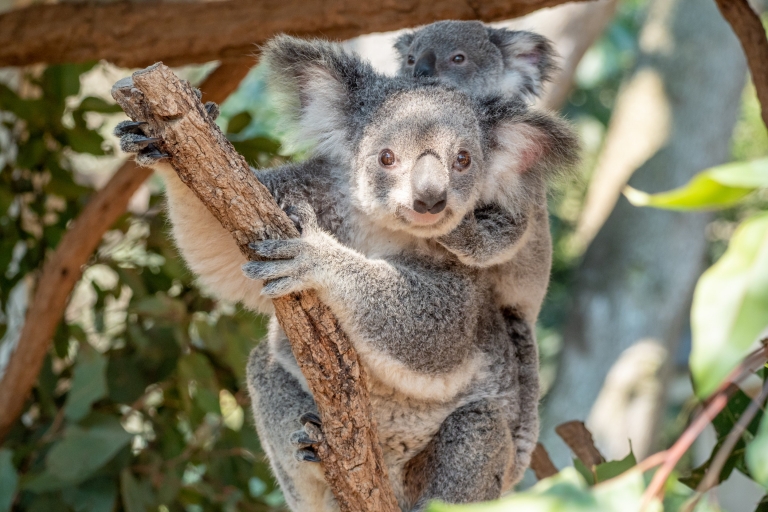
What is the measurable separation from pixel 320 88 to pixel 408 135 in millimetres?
347

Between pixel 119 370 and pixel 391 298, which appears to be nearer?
pixel 391 298

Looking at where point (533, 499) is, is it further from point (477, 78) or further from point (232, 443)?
point (232, 443)

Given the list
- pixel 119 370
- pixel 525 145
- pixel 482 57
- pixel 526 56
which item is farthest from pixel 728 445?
pixel 119 370

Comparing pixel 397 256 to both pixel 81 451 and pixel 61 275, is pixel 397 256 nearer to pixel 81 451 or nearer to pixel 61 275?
pixel 81 451

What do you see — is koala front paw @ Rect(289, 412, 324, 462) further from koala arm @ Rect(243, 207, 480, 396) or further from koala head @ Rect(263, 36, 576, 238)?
koala head @ Rect(263, 36, 576, 238)

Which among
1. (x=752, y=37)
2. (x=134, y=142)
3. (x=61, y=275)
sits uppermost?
(x=752, y=37)

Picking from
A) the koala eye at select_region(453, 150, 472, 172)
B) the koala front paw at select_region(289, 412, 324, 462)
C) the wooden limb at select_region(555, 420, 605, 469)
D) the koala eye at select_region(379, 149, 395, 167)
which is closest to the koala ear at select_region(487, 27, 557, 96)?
the koala eye at select_region(453, 150, 472, 172)

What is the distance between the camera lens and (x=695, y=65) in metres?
7.81

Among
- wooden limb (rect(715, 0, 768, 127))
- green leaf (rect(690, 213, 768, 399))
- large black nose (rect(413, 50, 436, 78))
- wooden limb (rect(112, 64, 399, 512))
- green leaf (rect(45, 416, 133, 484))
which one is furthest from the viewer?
green leaf (rect(45, 416, 133, 484))

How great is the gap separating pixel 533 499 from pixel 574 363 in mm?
6719

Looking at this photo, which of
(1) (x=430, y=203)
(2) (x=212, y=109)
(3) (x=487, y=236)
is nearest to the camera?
(2) (x=212, y=109)

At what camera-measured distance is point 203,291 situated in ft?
12.1

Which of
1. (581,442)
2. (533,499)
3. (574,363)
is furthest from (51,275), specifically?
(574,363)

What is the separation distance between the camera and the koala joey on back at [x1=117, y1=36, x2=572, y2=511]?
6.88 ft
